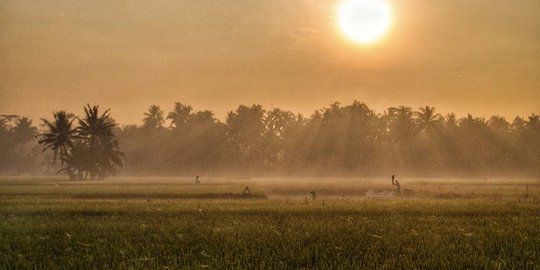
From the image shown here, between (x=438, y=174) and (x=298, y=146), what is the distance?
121 ft

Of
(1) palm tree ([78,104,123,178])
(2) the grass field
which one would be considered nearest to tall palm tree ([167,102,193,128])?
(1) palm tree ([78,104,123,178])

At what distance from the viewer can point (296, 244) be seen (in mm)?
12070

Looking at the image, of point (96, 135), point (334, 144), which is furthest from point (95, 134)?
point (334, 144)

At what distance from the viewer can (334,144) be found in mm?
117562

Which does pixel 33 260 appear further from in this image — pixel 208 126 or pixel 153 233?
pixel 208 126

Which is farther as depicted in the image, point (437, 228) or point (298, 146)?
point (298, 146)

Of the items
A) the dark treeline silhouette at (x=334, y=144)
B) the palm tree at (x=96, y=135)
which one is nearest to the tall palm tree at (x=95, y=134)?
the palm tree at (x=96, y=135)

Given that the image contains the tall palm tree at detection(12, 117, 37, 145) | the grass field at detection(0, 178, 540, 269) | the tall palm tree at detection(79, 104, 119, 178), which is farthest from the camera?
the tall palm tree at detection(12, 117, 37, 145)

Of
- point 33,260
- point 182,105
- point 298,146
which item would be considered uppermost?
point 182,105

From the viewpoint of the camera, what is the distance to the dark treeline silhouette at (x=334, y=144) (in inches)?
4491

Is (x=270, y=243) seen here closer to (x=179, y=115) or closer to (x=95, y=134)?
(x=95, y=134)

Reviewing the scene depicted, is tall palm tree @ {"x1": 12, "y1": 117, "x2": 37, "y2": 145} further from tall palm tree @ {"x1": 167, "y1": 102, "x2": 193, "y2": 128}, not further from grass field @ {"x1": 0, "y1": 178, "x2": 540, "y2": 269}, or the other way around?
grass field @ {"x1": 0, "y1": 178, "x2": 540, "y2": 269}

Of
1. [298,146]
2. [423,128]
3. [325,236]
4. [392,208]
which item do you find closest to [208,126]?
[298,146]

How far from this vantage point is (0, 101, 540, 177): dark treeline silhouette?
114 metres
